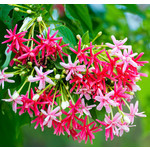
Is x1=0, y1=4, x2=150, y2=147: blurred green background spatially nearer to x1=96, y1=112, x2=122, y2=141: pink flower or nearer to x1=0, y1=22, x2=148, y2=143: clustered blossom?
x1=0, y1=22, x2=148, y2=143: clustered blossom

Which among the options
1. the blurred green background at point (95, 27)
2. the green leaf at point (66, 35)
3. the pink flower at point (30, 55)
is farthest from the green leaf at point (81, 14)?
the pink flower at point (30, 55)

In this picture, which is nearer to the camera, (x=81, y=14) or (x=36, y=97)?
(x=36, y=97)

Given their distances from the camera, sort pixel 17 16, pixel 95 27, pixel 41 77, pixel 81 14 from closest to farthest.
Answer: pixel 41 77
pixel 17 16
pixel 81 14
pixel 95 27

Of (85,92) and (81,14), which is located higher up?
(81,14)

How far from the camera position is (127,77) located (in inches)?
30.1

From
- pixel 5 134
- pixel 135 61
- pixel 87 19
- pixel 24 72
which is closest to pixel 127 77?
pixel 135 61

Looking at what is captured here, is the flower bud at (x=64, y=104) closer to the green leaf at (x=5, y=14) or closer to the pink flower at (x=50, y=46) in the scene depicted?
the pink flower at (x=50, y=46)

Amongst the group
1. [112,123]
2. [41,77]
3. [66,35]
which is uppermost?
[66,35]

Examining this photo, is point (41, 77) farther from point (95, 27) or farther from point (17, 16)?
point (95, 27)

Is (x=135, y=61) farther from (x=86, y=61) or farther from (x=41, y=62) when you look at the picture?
(x=41, y=62)

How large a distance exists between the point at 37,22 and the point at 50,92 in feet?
0.77

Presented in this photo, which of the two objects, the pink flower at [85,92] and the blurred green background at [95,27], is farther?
the blurred green background at [95,27]

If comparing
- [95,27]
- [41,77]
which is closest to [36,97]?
[41,77]

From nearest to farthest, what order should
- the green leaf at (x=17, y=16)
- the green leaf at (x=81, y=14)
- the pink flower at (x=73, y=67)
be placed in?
the pink flower at (x=73, y=67) < the green leaf at (x=17, y=16) < the green leaf at (x=81, y=14)
